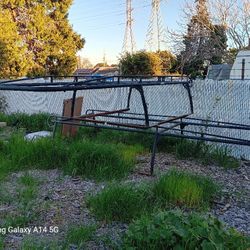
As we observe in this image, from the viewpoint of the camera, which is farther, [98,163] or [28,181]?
[98,163]

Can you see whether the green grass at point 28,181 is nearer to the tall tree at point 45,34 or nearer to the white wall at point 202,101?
the white wall at point 202,101

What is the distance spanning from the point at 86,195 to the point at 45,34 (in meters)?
19.4

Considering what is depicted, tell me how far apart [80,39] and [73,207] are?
828 inches

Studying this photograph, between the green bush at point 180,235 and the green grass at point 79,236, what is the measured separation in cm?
36

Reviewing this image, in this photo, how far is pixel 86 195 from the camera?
A: 3531mm

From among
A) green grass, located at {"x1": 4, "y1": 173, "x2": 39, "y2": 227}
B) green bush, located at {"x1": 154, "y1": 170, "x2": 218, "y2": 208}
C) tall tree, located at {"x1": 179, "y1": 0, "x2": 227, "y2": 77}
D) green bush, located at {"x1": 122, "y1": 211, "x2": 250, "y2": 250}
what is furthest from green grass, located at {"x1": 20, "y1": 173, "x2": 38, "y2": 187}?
tall tree, located at {"x1": 179, "y1": 0, "x2": 227, "y2": 77}

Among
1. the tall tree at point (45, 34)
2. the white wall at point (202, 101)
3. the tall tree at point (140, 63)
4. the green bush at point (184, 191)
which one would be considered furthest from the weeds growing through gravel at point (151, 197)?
the tall tree at point (45, 34)

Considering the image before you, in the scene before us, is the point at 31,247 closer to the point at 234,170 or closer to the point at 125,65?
the point at 234,170

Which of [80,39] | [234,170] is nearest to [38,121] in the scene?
[234,170]

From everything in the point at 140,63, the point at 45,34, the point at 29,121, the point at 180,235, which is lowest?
the point at 29,121

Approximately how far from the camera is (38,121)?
332 inches

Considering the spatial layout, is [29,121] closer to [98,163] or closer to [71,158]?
[71,158]

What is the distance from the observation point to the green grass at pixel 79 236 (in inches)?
102

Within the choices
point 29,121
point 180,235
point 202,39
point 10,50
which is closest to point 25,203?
point 180,235
